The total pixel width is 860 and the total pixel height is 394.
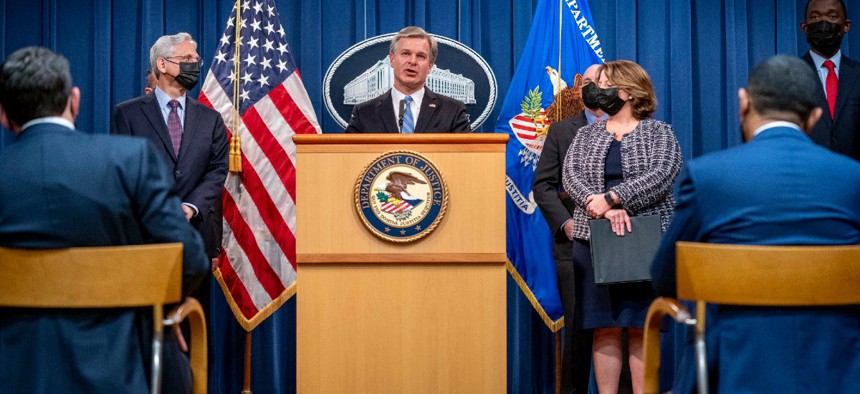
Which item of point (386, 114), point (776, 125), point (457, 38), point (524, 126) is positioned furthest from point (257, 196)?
point (776, 125)

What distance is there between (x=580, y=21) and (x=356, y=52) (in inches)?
55.1

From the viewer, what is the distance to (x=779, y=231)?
2.28 metres

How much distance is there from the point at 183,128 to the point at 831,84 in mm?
3331

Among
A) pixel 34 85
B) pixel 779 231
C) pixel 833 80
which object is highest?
pixel 833 80

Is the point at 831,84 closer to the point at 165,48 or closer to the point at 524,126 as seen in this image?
the point at 524,126

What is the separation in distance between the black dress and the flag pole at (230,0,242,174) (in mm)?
2050

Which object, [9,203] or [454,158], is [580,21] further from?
[9,203]

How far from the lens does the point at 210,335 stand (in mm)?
5559

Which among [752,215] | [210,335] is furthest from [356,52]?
[752,215]

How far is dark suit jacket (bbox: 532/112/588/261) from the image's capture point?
178 inches

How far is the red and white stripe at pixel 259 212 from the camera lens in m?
5.35

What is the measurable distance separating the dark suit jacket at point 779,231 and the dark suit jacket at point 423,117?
2113mm

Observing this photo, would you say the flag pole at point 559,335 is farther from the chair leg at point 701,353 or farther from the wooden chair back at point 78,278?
the wooden chair back at point 78,278

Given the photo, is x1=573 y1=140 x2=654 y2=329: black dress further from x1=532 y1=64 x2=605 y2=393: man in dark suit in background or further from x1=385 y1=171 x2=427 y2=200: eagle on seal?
x1=385 y1=171 x2=427 y2=200: eagle on seal
